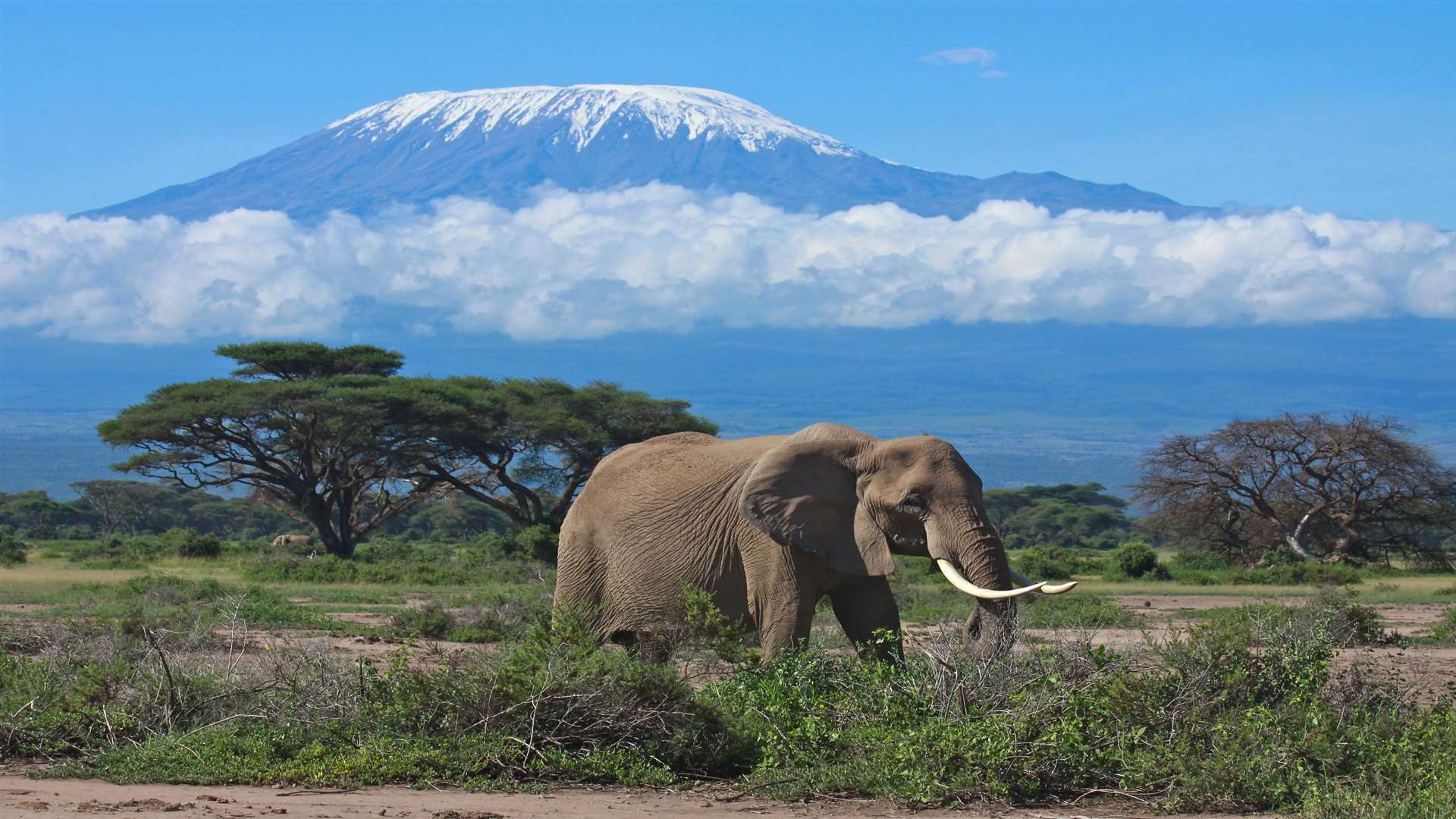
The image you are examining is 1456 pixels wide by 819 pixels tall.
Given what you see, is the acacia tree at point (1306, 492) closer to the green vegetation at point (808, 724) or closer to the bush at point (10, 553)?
the bush at point (10, 553)

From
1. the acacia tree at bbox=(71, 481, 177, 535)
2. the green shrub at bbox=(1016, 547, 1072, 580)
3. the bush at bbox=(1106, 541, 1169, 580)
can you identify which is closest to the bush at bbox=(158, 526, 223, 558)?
the green shrub at bbox=(1016, 547, 1072, 580)

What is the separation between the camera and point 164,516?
65438 millimetres

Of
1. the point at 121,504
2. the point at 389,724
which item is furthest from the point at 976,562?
the point at 121,504

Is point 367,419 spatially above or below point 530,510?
above

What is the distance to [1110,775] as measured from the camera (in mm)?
7945

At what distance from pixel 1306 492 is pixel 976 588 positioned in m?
30.3

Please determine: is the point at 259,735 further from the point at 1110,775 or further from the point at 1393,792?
the point at 1393,792

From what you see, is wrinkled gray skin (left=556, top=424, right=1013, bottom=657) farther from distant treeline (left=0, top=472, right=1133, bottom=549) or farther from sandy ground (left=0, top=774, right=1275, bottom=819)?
distant treeline (left=0, top=472, right=1133, bottom=549)

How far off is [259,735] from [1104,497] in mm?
69255

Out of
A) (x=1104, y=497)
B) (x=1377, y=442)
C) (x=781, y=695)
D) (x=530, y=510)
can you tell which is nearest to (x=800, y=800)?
(x=781, y=695)

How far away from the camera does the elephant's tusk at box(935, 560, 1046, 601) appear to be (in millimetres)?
9070

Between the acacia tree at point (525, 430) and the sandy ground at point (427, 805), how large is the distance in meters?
31.8

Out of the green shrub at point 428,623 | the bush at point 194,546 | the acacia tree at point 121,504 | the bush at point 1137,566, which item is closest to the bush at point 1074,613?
the green shrub at point 428,623

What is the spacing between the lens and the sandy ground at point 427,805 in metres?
7.34
